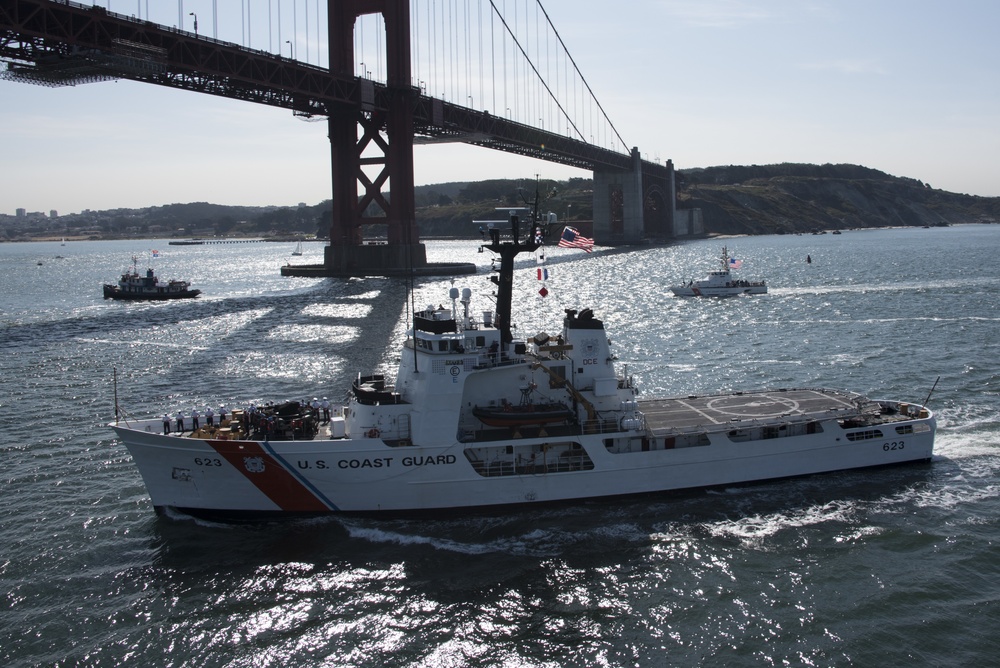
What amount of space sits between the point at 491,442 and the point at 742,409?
9071 mm

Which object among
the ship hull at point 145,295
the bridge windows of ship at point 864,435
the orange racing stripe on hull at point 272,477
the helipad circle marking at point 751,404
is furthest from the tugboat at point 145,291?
the bridge windows of ship at point 864,435

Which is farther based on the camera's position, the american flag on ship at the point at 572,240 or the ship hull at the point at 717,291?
the ship hull at the point at 717,291

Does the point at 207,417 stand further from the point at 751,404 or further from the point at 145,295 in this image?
the point at 145,295

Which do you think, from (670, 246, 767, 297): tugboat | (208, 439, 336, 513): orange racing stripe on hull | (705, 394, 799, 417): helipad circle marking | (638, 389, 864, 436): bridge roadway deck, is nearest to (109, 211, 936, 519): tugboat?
(208, 439, 336, 513): orange racing stripe on hull

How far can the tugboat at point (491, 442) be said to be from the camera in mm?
21219

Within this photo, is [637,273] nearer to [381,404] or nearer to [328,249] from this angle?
[328,249]

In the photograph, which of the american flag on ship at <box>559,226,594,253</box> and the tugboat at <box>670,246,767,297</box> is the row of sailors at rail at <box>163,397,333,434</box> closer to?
the american flag on ship at <box>559,226,594,253</box>

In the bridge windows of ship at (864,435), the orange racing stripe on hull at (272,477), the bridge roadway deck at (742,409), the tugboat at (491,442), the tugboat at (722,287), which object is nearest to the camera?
the orange racing stripe on hull at (272,477)

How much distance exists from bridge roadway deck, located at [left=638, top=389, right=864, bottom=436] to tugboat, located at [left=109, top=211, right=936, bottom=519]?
0.14 meters

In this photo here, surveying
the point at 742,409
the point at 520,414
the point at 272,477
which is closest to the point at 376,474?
the point at 272,477

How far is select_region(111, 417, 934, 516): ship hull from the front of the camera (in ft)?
68.8

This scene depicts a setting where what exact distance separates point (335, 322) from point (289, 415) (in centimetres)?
3873

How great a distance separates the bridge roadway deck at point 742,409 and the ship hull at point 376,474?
139 cm

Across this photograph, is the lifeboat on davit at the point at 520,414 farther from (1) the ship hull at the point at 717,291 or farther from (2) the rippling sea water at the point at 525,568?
(1) the ship hull at the point at 717,291
